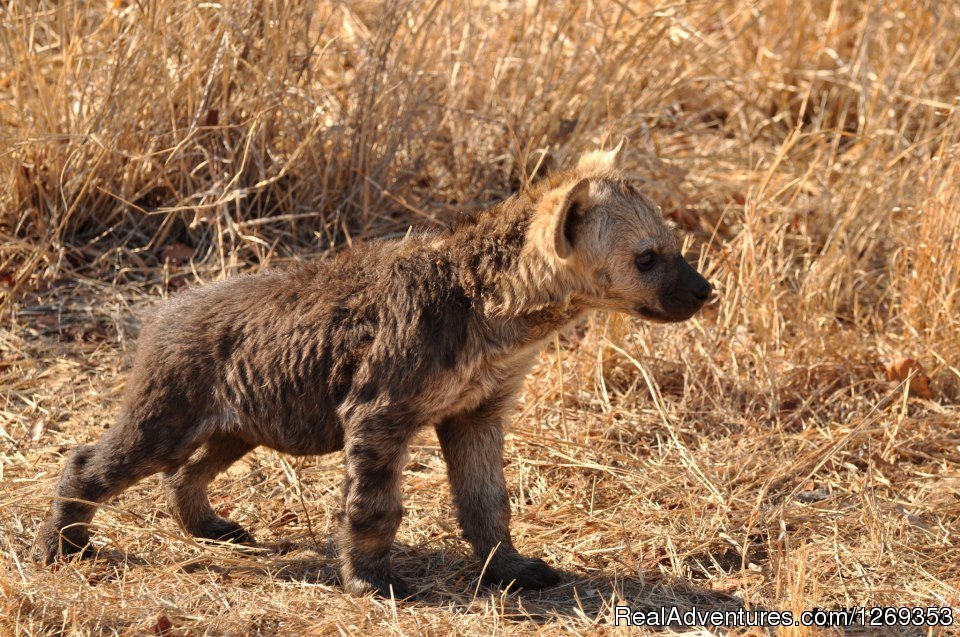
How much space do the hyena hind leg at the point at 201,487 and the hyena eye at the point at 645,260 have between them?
1.71 metres

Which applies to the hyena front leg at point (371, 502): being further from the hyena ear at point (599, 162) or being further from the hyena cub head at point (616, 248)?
the hyena ear at point (599, 162)

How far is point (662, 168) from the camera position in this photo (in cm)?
738

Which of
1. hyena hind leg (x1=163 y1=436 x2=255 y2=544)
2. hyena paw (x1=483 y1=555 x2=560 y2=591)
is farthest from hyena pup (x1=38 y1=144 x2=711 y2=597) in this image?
hyena hind leg (x1=163 y1=436 x2=255 y2=544)

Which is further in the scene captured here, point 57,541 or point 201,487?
point 201,487

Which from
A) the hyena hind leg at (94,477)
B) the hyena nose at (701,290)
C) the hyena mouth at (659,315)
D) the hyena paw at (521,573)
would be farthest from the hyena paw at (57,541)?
the hyena nose at (701,290)

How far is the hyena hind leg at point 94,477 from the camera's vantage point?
4.48m

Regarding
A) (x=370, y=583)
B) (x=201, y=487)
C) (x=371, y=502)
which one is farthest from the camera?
(x=201, y=487)

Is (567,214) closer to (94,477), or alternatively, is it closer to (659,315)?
(659,315)

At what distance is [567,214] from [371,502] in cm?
124

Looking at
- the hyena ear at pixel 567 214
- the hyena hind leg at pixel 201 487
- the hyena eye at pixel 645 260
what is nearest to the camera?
the hyena ear at pixel 567 214

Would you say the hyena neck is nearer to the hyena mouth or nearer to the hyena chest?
the hyena chest

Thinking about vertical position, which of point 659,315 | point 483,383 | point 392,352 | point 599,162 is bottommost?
point 483,383

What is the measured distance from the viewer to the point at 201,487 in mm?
4922

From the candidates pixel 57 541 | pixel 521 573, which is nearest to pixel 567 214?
pixel 521 573
